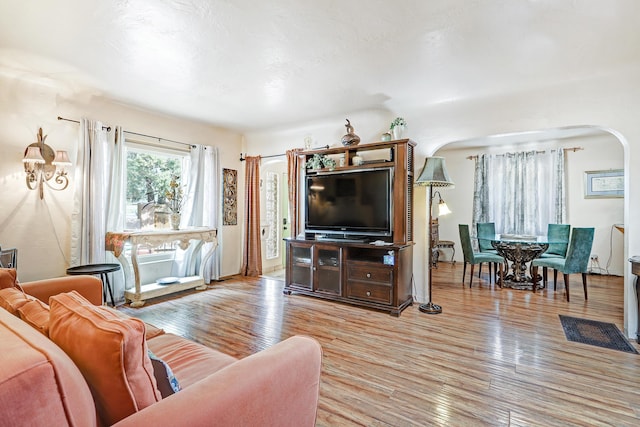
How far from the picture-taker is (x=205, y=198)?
4969mm

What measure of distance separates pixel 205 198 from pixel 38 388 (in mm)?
4569

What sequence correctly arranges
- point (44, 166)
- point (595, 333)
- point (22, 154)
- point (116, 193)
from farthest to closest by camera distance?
point (116, 193)
point (44, 166)
point (22, 154)
point (595, 333)

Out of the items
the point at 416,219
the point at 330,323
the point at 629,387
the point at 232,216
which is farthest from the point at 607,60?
the point at 232,216

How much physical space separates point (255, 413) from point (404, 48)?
274 centimetres

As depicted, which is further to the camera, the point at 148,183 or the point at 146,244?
the point at 148,183

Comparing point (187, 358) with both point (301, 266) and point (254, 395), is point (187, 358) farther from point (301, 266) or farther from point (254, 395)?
point (301, 266)

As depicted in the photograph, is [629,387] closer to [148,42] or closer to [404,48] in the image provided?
[404,48]

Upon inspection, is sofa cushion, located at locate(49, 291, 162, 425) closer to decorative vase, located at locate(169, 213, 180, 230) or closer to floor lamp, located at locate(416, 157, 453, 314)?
floor lamp, located at locate(416, 157, 453, 314)

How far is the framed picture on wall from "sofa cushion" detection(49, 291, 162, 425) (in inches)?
281

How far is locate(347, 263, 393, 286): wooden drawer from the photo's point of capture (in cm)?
352

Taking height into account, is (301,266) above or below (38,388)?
below

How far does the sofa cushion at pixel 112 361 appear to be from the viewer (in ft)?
2.70

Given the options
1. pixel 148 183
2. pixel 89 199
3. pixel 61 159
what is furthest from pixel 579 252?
pixel 61 159

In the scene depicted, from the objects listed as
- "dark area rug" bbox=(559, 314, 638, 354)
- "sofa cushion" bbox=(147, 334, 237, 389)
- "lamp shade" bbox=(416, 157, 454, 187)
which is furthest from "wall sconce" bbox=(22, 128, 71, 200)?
"dark area rug" bbox=(559, 314, 638, 354)
